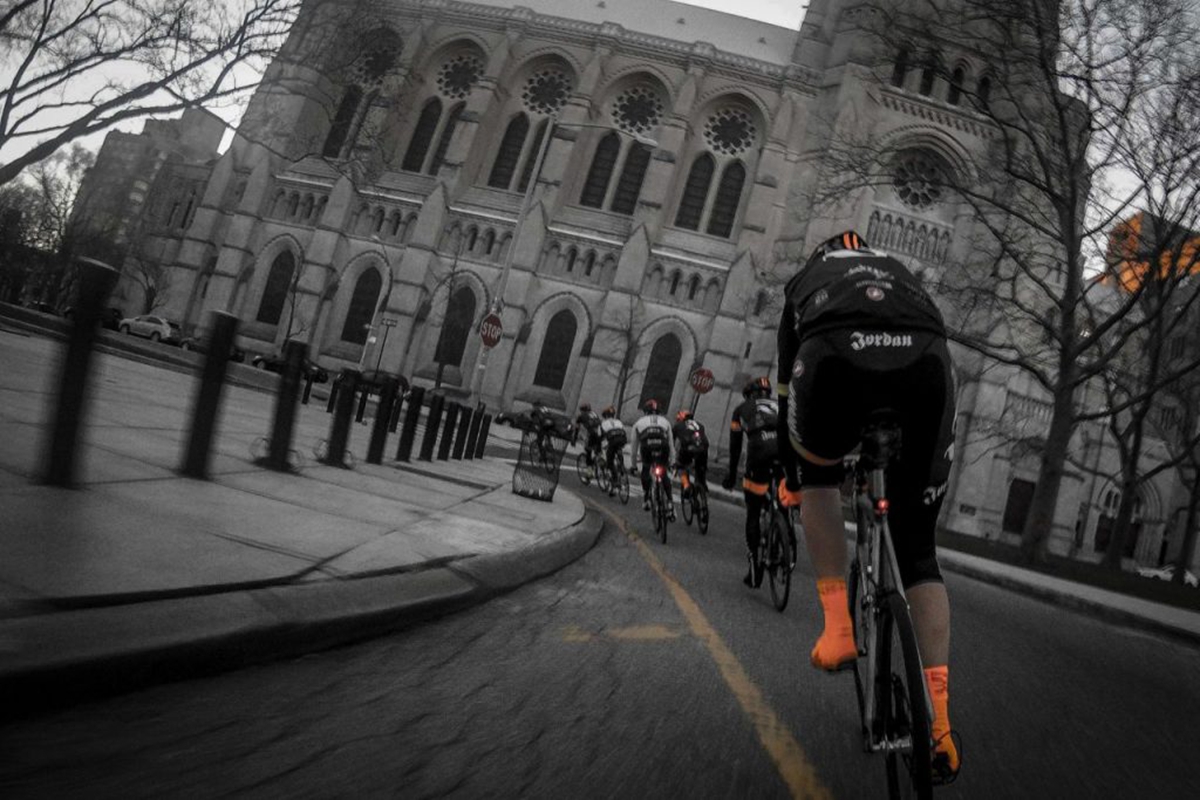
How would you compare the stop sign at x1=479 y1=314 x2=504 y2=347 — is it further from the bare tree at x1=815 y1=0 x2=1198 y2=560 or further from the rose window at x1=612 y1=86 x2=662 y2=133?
the rose window at x1=612 y1=86 x2=662 y2=133

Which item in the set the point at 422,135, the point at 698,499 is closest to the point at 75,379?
the point at 698,499

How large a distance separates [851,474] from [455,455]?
33.2 feet

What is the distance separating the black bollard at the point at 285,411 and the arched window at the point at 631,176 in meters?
39.6

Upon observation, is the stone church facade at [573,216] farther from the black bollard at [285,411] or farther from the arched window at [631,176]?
the black bollard at [285,411]

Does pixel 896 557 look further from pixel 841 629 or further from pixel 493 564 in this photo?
pixel 493 564

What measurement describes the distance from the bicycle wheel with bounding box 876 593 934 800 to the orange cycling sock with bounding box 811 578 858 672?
0.33 meters

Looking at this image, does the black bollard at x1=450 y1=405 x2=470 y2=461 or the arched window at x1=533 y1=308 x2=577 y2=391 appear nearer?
the black bollard at x1=450 y1=405 x2=470 y2=461

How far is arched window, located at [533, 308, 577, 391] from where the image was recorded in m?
42.4

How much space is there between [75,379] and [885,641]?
3.23 metres

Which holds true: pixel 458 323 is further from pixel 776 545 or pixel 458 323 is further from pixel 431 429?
pixel 776 545

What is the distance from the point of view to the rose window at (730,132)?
44719mm

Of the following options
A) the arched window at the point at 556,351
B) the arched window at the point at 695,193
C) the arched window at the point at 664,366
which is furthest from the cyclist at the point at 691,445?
the arched window at the point at 695,193

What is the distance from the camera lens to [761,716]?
284 cm

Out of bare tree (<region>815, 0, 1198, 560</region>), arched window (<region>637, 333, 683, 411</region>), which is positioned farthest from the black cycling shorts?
arched window (<region>637, 333, 683, 411</region>)
